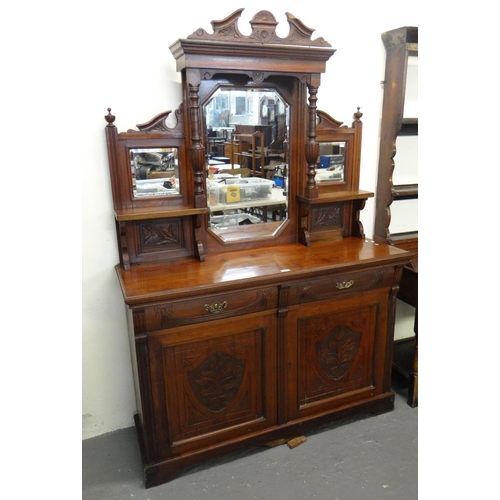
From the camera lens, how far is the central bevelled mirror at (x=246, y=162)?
194cm

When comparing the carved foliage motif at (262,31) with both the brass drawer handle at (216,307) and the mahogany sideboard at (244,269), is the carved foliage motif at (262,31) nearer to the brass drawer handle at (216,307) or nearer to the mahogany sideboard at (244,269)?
the mahogany sideboard at (244,269)

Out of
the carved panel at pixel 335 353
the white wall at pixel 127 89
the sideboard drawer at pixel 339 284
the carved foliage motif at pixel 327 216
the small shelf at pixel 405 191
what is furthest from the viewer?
the small shelf at pixel 405 191

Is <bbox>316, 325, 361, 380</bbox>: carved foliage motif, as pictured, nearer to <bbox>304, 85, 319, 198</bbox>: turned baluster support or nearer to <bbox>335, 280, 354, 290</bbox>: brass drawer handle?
<bbox>335, 280, 354, 290</bbox>: brass drawer handle

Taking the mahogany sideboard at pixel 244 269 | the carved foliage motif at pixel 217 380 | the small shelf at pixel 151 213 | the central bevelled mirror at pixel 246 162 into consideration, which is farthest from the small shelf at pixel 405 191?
the carved foliage motif at pixel 217 380

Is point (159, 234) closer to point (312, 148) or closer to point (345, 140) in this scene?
point (312, 148)

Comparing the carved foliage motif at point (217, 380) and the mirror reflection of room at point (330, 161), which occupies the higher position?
the mirror reflection of room at point (330, 161)

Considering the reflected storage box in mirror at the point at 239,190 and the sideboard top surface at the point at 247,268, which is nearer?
the sideboard top surface at the point at 247,268

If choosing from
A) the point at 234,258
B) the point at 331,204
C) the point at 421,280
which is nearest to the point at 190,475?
the point at 234,258

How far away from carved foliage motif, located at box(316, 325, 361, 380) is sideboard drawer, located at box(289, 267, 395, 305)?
21cm

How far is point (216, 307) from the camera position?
5.71 ft

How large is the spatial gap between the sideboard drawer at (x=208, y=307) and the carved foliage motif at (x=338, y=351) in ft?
1.26

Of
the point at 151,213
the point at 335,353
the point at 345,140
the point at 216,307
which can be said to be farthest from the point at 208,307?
the point at 345,140

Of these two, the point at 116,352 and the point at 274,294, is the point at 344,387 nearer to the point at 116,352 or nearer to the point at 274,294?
the point at 274,294

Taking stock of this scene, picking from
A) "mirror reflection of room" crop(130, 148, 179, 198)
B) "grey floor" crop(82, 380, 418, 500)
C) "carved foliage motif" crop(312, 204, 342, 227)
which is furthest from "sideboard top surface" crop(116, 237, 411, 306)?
"grey floor" crop(82, 380, 418, 500)
